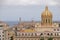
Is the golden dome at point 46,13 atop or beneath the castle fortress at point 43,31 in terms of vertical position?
atop

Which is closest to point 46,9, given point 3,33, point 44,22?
point 44,22

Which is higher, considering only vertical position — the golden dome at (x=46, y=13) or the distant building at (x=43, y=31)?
the golden dome at (x=46, y=13)

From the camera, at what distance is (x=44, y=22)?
26.6 metres

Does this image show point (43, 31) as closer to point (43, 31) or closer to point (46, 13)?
point (43, 31)

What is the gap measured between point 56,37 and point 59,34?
0.52 meters

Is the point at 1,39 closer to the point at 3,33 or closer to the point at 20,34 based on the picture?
the point at 3,33

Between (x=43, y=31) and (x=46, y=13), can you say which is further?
(x=46, y=13)

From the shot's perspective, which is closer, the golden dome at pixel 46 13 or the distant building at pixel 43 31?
the distant building at pixel 43 31

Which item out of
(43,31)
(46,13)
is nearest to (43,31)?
(43,31)

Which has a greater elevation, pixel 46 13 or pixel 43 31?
pixel 46 13

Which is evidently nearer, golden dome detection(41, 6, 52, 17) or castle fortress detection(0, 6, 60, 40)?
castle fortress detection(0, 6, 60, 40)

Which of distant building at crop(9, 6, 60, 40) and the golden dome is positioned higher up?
the golden dome

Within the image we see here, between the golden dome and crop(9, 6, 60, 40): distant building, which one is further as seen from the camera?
the golden dome

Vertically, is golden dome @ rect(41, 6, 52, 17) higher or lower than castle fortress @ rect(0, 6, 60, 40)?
higher
